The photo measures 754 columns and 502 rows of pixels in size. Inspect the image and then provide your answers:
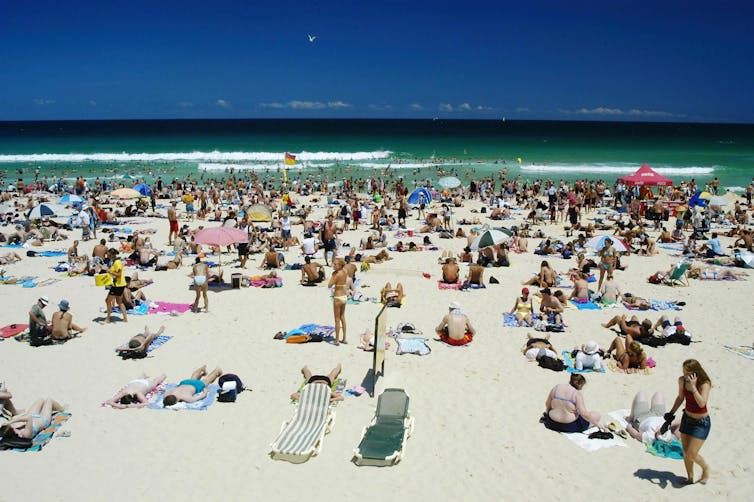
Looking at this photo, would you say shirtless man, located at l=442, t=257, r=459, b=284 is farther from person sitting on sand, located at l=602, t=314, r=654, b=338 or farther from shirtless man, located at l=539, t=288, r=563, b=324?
person sitting on sand, located at l=602, t=314, r=654, b=338

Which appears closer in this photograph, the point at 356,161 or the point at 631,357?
the point at 631,357

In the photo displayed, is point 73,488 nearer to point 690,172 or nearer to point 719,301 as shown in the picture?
point 719,301

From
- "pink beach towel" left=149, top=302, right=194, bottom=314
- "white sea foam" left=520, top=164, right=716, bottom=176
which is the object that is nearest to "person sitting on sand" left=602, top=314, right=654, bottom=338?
"pink beach towel" left=149, top=302, right=194, bottom=314

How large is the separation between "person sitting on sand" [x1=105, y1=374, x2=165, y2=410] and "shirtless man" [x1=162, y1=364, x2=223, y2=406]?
0.96 ft

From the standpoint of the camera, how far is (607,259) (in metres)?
12.1

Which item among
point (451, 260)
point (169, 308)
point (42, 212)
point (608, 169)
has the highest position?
point (608, 169)

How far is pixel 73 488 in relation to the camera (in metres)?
5.49

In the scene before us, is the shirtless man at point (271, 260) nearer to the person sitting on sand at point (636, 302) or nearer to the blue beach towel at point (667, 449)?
the person sitting on sand at point (636, 302)

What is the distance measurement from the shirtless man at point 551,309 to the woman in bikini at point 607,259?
2.30 metres

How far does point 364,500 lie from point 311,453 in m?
0.88

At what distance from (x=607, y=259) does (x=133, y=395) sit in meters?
9.49

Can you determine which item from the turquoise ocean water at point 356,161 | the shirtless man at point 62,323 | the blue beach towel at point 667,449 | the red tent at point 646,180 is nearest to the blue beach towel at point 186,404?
the shirtless man at point 62,323

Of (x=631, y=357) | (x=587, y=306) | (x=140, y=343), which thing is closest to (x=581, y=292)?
(x=587, y=306)

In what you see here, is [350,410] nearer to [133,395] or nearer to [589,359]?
[133,395]
